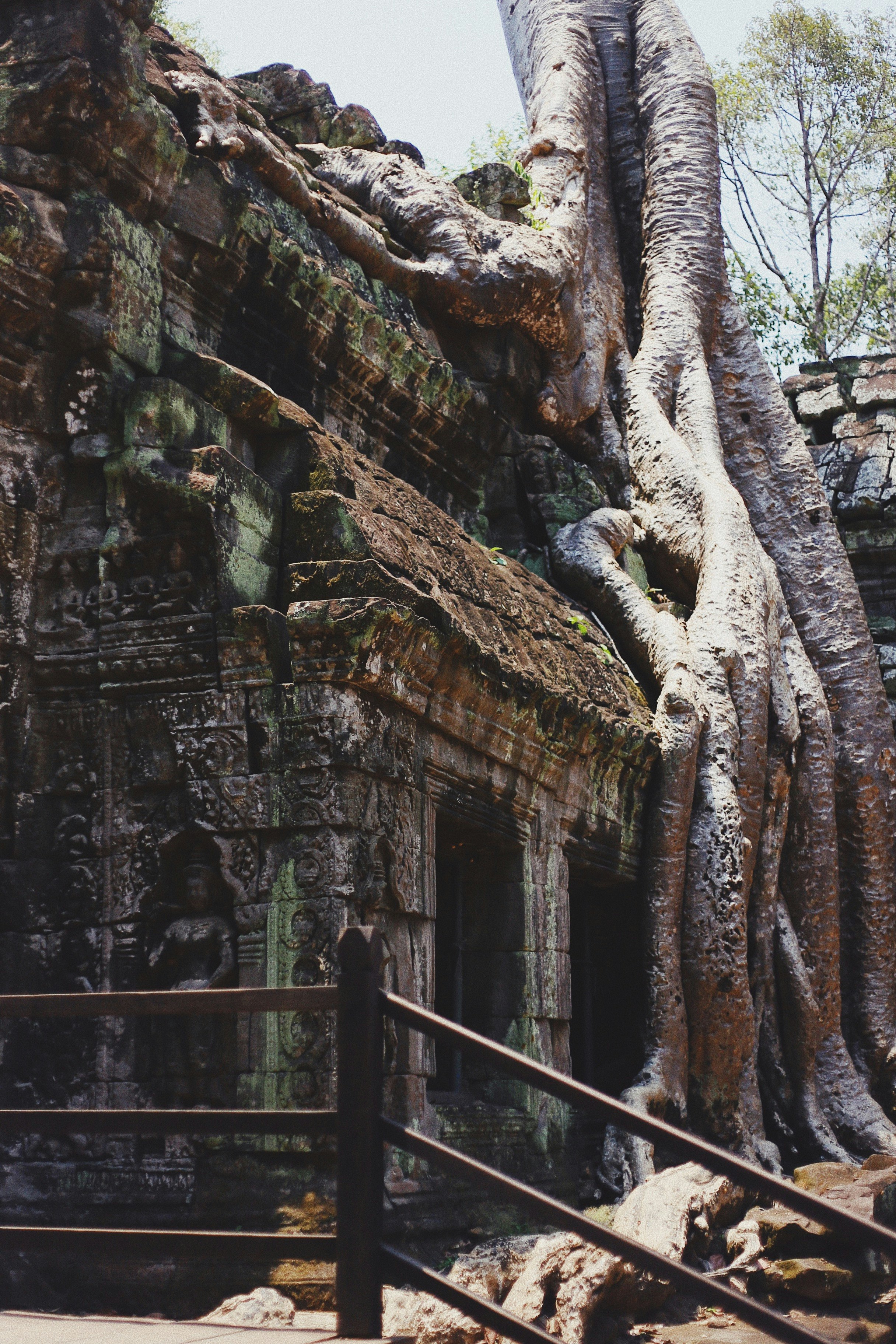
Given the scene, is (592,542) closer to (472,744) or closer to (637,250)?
(472,744)

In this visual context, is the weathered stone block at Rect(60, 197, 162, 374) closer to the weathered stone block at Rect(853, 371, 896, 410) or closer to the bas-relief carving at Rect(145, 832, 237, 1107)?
the bas-relief carving at Rect(145, 832, 237, 1107)

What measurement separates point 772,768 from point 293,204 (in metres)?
3.57

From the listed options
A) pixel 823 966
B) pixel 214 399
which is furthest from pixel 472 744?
pixel 823 966

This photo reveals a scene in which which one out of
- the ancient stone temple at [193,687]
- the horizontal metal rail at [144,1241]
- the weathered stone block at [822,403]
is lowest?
the horizontal metal rail at [144,1241]

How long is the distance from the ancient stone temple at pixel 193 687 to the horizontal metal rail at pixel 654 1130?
1458 mm

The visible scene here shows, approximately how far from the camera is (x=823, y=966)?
22.8 feet

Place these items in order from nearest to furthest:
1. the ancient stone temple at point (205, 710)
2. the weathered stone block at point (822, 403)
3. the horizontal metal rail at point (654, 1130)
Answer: the horizontal metal rail at point (654, 1130)
the ancient stone temple at point (205, 710)
the weathered stone block at point (822, 403)

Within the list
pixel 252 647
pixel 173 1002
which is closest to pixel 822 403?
pixel 252 647

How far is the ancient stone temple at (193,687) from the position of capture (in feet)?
12.4

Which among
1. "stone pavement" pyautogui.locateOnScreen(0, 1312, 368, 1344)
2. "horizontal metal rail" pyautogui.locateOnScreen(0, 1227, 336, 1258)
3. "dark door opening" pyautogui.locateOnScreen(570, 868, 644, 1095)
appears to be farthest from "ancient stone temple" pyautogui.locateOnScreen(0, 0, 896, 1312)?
"horizontal metal rail" pyautogui.locateOnScreen(0, 1227, 336, 1258)

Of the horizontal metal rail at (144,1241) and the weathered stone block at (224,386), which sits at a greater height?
the weathered stone block at (224,386)

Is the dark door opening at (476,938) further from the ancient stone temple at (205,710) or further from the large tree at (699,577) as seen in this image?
the large tree at (699,577)

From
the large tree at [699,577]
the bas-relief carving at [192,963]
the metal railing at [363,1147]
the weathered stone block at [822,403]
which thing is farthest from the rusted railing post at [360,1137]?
the weathered stone block at [822,403]

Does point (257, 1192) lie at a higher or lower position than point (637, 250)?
lower
